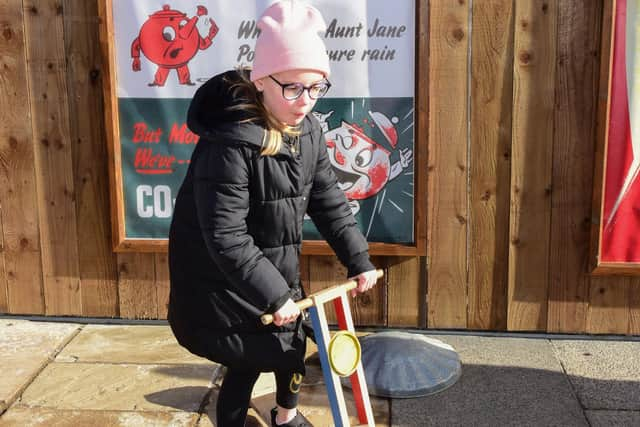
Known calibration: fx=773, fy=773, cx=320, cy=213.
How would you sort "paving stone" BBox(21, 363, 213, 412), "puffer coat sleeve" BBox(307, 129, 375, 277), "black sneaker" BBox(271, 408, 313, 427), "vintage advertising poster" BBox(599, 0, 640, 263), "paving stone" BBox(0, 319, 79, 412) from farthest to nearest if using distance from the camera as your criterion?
1. "vintage advertising poster" BBox(599, 0, 640, 263)
2. "paving stone" BBox(0, 319, 79, 412)
3. "paving stone" BBox(21, 363, 213, 412)
4. "black sneaker" BBox(271, 408, 313, 427)
5. "puffer coat sleeve" BBox(307, 129, 375, 277)

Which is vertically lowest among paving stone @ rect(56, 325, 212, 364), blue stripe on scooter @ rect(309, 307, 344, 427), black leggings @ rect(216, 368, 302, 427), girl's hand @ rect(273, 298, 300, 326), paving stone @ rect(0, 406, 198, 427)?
paving stone @ rect(0, 406, 198, 427)

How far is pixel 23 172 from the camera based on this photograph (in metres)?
4.68

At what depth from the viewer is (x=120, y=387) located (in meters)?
3.89

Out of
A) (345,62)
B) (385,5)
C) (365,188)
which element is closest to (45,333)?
(365,188)

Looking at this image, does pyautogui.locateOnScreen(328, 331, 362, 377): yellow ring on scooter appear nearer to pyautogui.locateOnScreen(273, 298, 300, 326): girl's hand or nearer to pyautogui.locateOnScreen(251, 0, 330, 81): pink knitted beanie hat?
pyautogui.locateOnScreen(273, 298, 300, 326): girl's hand

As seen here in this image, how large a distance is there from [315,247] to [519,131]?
1.32 metres

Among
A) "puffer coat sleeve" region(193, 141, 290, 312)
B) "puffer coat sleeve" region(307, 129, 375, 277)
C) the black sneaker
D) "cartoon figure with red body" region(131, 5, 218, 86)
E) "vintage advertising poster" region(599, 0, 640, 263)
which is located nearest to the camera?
"puffer coat sleeve" region(193, 141, 290, 312)

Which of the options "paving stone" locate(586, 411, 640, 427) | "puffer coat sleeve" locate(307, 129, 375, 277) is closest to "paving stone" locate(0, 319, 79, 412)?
"puffer coat sleeve" locate(307, 129, 375, 277)

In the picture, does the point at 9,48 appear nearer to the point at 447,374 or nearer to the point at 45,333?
the point at 45,333

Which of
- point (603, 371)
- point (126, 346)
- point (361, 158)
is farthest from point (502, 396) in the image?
point (126, 346)

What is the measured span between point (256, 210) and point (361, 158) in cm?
172

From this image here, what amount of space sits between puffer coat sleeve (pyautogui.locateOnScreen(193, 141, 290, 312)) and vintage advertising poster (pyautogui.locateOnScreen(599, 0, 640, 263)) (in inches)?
93.7

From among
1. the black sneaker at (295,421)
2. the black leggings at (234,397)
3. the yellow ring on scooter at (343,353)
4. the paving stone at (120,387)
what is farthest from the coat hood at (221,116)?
the paving stone at (120,387)

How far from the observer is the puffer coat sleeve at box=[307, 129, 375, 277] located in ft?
9.86
